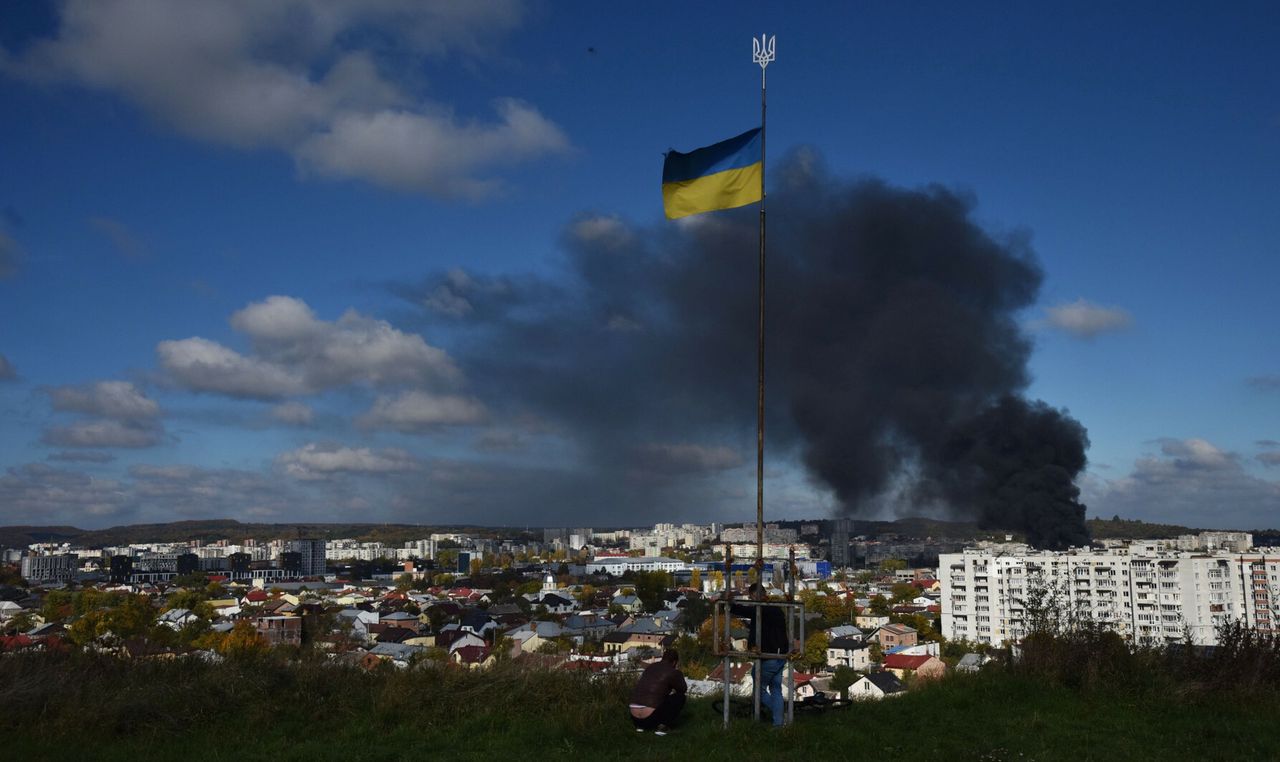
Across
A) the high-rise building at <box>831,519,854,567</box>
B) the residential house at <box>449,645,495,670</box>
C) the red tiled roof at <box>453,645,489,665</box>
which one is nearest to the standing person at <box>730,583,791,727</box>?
the residential house at <box>449,645,495,670</box>

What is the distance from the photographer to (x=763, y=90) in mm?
8734

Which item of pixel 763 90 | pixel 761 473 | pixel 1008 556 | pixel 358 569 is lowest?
pixel 358 569

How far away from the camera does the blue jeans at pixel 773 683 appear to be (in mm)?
7203

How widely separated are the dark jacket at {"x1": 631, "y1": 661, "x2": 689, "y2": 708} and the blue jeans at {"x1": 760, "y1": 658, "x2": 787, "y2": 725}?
2.25 ft

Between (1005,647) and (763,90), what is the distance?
21.3ft

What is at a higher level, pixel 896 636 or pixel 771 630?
pixel 771 630

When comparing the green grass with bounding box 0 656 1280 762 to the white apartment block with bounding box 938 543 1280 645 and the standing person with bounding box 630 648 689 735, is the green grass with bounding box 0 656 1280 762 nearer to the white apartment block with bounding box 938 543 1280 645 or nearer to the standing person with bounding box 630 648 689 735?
the standing person with bounding box 630 648 689 735

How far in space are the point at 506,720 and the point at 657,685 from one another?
4.41 ft

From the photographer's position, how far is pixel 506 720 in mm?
7504

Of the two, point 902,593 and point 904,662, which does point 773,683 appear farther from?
point 902,593

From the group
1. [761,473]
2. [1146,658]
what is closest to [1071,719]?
[1146,658]

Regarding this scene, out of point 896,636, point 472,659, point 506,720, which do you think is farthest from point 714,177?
point 896,636

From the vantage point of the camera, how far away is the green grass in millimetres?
6660

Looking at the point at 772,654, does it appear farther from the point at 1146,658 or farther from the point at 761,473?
the point at 1146,658
